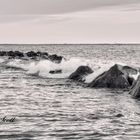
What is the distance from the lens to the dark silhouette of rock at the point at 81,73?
31984 mm

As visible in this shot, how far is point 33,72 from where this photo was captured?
41.7 metres

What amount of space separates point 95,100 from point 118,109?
2.98 metres

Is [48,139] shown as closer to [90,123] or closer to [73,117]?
[90,123]

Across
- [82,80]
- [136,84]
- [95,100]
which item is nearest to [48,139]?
[95,100]

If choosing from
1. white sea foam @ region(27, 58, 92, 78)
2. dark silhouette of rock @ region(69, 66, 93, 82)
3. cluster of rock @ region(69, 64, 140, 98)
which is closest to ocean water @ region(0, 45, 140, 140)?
cluster of rock @ region(69, 64, 140, 98)

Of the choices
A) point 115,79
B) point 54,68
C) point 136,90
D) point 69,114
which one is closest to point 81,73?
point 115,79

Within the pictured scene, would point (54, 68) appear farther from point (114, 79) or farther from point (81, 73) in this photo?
point (114, 79)

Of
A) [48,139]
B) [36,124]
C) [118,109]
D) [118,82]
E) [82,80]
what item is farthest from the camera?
[82,80]

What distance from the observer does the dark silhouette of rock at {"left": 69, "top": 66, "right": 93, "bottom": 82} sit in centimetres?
3198

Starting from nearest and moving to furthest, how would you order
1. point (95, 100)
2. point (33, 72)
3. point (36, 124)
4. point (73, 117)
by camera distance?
1. point (36, 124)
2. point (73, 117)
3. point (95, 100)
4. point (33, 72)

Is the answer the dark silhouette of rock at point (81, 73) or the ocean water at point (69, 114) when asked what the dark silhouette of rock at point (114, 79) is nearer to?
the ocean water at point (69, 114)

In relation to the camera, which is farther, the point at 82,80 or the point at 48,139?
the point at 82,80

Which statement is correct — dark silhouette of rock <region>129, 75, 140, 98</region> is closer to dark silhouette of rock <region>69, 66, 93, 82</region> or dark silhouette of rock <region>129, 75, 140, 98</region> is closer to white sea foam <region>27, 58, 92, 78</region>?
dark silhouette of rock <region>69, 66, 93, 82</region>

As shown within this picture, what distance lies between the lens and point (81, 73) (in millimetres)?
32750
